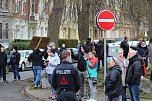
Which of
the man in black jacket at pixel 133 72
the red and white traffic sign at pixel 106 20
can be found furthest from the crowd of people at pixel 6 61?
the man in black jacket at pixel 133 72

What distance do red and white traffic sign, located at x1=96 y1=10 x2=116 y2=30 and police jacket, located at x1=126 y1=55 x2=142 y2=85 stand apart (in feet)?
6.17

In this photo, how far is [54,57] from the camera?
45.3 ft

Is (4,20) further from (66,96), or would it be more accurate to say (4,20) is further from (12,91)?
(66,96)

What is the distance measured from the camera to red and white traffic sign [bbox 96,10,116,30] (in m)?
12.4

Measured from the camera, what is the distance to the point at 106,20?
40.9 ft

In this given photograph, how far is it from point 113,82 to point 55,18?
1077 centimetres

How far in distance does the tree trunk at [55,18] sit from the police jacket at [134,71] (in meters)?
8.42

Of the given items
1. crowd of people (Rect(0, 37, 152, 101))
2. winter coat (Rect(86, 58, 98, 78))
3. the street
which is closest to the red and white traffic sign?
crowd of people (Rect(0, 37, 152, 101))

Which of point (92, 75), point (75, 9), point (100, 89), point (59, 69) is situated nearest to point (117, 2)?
point (75, 9)

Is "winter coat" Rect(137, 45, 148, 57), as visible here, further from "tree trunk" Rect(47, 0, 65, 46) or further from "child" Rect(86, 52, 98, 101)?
"child" Rect(86, 52, 98, 101)

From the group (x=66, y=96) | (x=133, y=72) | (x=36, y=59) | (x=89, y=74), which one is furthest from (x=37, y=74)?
(x=66, y=96)

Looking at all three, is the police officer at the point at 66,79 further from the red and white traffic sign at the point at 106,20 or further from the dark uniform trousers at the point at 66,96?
the red and white traffic sign at the point at 106,20

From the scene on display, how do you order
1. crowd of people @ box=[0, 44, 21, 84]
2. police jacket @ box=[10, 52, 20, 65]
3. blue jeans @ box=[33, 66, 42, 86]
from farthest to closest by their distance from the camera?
police jacket @ box=[10, 52, 20, 65] < crowd of people @ box=[0, 44, 21, 84] < blue jeans @ box=[33, 66, 42, 86]

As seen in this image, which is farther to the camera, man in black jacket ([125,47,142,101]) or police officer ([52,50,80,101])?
man in black jacket ([125,47,142,101])
